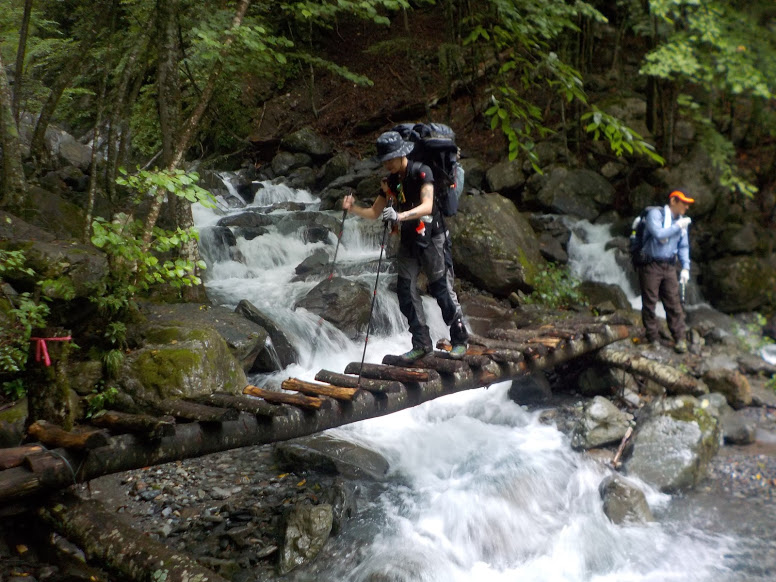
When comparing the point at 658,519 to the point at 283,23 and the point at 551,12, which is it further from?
the point at 283,23

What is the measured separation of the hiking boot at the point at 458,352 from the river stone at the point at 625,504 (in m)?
2.06

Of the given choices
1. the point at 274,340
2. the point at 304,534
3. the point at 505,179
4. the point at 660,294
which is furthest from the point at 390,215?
the point at 505,179

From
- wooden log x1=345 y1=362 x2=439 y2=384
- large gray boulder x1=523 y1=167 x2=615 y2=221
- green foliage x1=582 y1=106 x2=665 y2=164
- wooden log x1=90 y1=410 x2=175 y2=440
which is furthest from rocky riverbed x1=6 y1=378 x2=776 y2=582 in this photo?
large gray boulder x1=523 y1=167 x2=615 y2=221

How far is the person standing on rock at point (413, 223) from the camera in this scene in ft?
15.1

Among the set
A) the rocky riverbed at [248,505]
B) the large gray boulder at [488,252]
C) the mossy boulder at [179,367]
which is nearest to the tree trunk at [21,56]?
the mossy boulder at [179,367]

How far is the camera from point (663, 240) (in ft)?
25.8

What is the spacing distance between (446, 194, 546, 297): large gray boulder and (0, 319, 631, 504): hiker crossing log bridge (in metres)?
3.95

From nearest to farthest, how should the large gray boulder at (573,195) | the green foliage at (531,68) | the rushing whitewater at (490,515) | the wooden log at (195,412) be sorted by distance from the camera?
1. the wooden log at (195,412)
2. the rushing whitewater at (490,515)
3. the green foliage at (531,68)
4. the large gray boulder at (573,195)

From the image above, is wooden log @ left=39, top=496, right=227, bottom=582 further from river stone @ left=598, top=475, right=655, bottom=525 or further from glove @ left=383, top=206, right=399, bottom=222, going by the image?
river stone @ left=598, top=475, right=655, bottom=525

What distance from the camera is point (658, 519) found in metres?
5.40

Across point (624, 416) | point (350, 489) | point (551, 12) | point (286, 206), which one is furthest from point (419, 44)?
point (350, 489)

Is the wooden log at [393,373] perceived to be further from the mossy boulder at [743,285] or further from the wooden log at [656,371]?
the mossy boulder at [743,285]

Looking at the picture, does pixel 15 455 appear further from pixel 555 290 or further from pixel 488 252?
→ pixel 555 290

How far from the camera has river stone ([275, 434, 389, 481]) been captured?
5.82 metres
